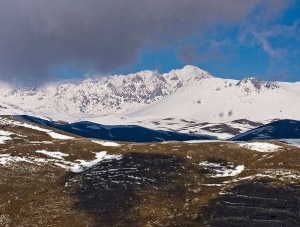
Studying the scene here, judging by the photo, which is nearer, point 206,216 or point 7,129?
point 206,216

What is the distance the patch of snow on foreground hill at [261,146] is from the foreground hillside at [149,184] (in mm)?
264

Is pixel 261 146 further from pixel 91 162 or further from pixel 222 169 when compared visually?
pixel 91 162

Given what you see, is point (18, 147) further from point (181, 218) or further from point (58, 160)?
point (181, 218)

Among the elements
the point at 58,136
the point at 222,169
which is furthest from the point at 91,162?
the point at 58,136

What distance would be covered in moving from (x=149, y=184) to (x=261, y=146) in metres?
51.0

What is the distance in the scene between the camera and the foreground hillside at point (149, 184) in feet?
276

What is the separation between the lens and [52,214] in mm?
85875

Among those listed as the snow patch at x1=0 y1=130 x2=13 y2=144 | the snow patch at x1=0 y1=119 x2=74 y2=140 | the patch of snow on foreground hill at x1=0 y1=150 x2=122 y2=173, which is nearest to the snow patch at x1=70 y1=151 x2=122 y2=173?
the patch of snow on foreground hill at x1=0 y1=150 x2=122 y2=173

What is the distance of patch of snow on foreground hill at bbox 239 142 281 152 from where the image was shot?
467ft

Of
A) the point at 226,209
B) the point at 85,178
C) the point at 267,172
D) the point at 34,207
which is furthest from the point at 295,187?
the point at 34,207

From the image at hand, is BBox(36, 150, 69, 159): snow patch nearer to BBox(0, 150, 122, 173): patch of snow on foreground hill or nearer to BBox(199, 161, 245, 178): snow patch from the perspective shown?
BBox(0, 150, 122, 173): patch of snow on foreground hill

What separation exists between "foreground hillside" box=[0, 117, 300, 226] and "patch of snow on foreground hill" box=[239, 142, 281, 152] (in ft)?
0.87

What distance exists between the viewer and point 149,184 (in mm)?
104875

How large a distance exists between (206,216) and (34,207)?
91.3ft
